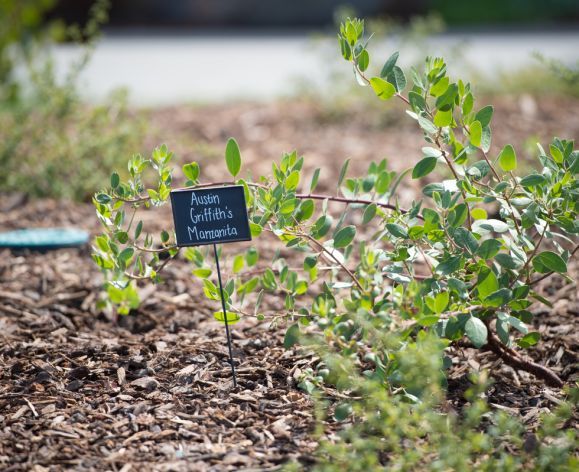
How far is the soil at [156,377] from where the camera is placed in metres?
2.37

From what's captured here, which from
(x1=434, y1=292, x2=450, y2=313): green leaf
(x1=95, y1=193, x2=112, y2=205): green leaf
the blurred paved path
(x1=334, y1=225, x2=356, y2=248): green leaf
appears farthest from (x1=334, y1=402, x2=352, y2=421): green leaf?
the blurred paved path

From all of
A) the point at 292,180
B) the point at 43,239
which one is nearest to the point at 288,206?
the point at 292,180

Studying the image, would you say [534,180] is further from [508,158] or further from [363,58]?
[363,58]

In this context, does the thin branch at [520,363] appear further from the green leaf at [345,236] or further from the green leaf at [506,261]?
the green leaf at [345,236]

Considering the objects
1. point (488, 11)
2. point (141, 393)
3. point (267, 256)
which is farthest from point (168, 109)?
point (488, 11)

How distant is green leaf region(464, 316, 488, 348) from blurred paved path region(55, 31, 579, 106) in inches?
172

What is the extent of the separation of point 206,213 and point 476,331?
926 mm

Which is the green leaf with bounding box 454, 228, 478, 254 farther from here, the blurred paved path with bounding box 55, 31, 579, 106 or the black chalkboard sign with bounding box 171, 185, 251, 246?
the blurred paved path with bounding box 55, 31, 579, 106

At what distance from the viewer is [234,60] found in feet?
34.0

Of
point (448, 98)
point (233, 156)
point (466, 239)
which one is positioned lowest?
point (466, 239)

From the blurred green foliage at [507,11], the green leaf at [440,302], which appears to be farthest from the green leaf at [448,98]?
the blurred green foliage at [507,11]

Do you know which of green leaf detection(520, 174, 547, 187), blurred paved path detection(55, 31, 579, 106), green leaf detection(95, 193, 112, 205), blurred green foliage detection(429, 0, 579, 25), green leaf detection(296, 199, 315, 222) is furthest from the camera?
blurred green foliage detection(429, 0, 579, 25)

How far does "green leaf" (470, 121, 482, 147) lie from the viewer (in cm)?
250

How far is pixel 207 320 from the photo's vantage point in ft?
10.8
